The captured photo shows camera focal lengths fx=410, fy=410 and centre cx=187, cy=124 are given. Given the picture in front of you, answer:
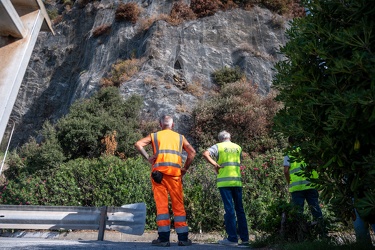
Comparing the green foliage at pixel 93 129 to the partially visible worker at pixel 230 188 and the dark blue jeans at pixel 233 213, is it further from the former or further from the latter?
the dark blue jeans at pixel 233 213

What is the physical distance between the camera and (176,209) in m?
6.27

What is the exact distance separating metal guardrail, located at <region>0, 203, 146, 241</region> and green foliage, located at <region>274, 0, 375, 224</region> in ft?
15.5

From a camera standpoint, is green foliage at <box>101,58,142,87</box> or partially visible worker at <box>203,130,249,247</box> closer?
partially visible worker at <box>203,130,249,247</box>

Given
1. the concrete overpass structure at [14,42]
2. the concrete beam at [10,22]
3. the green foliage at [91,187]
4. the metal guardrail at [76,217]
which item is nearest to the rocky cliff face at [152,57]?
the green foliage at [91,187]

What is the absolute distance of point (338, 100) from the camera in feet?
9.96

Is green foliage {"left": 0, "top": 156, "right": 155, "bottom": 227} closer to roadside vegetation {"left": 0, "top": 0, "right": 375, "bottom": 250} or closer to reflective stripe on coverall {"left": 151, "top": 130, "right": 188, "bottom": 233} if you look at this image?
roadside vegetation {"left": 0, "top": 0, "right": 375, "bottom": 250}

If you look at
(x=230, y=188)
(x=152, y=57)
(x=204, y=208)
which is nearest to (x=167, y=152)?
(x=230, y=188)

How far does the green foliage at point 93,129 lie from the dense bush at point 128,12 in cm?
996

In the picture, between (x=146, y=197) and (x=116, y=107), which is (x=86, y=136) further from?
(x=146, y=197)

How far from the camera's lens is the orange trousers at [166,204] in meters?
6.14

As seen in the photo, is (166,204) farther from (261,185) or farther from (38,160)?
(38,160)

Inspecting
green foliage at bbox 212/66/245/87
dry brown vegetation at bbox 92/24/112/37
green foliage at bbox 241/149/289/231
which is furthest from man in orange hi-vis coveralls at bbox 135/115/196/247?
dry brown vegetation at bbox 92/24/112/37

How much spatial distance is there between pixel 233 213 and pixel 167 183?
1.20 m

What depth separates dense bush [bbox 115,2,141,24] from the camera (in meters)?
25.8
